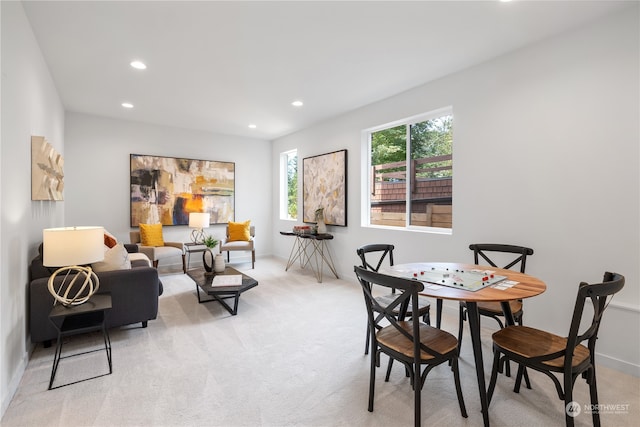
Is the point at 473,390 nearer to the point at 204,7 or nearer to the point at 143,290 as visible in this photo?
the point at 143,290

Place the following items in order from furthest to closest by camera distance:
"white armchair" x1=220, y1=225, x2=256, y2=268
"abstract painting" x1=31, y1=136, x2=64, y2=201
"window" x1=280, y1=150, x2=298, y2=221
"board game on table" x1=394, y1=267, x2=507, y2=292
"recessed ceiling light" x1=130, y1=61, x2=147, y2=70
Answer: "window" x1=280, y1=150, x2=298, y2=221, "white armchair" x1=220, y1=225, x2=256, y2=268, "recessed ceiling light" x1=130, y1=61, x2=147, y2=70, "abstract painting" x1=31, y1=136, x2=64, y2=201, "board game on table" x1=394, y1=267, x2=507, y2=292

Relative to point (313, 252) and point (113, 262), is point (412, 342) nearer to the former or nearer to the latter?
point (113, 262)

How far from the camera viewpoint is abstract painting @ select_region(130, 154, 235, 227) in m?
5.46

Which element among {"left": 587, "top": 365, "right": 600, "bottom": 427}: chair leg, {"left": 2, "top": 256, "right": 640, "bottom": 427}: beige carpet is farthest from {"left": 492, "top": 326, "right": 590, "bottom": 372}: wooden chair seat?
{"left": 2, "top": 256, "right": 640, "bottom": 427}: beige carpet

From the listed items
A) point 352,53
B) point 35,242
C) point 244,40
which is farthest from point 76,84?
point 352,53

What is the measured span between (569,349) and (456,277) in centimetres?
70

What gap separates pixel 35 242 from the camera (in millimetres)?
2719

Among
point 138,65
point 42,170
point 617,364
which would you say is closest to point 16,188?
point 42,170

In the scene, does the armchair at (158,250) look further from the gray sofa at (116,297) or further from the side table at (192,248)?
the gray sofa at (116,297)

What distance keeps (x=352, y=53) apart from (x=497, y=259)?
8.17 ft

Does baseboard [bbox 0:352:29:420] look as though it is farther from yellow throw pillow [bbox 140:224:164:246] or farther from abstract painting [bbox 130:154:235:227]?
abstract painting [bbox 130:154:235:227]

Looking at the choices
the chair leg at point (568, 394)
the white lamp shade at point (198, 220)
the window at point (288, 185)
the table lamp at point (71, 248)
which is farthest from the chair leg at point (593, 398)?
the window at point (288, 185)

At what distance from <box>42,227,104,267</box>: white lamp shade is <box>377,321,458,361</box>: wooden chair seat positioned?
2.10 m

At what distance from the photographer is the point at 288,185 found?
6.79m
